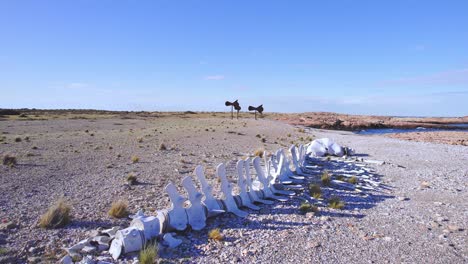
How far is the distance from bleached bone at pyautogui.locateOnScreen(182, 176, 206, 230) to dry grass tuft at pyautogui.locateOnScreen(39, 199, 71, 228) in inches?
72.4

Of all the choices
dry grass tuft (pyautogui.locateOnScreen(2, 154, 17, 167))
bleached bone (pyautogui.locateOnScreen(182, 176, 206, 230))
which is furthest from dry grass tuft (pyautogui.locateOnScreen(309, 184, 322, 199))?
dry grass tuft (pyautogui.locateOnScreen(2, 154, 17, 167))

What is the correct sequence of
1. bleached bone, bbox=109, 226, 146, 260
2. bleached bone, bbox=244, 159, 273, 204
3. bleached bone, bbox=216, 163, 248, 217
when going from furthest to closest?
bleached bone, bbox=244, 159, 273, 204 < bleached bone, bbox=216, 163, 248, 217 < bleached bone, bbox=109, 226, 146, 260

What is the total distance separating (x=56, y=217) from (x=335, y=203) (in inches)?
188

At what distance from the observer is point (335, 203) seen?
6.39 m

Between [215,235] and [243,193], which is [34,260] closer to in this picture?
[215,235]

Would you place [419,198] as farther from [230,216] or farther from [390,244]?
[230,216]

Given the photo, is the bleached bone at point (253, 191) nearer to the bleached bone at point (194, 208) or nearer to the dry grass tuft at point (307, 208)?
the dry grass tuft at point (307, 208)

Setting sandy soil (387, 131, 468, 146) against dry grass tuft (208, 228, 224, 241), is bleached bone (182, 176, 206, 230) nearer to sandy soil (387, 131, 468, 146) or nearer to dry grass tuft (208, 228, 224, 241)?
dry grass tuft (208, 228, 224, 241)

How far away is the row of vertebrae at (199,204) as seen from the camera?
13.9 ft

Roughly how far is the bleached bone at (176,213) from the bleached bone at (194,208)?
13 cm

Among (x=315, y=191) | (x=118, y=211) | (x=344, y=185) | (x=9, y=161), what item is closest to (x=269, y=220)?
(x=315, y=191)

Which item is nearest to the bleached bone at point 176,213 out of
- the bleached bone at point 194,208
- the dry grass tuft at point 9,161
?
A: the bleached bone at point 194,208

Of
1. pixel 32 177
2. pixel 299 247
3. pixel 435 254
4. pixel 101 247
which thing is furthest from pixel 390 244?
pixel 32 177

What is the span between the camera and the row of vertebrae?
13.9 ft
